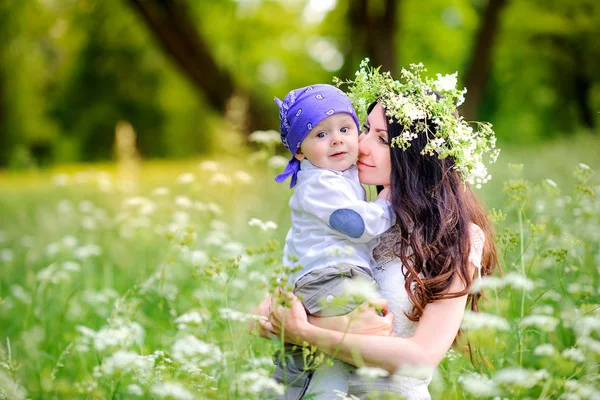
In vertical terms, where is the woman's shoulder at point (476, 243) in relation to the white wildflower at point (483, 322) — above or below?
above

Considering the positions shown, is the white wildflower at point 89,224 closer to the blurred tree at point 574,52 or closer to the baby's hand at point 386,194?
the baby's hand at point 386,194

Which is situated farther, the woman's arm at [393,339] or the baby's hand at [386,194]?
the baby's hand at [386,194]

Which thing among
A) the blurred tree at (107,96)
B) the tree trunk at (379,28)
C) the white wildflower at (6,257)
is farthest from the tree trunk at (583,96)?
the white wildflower at (6,257)

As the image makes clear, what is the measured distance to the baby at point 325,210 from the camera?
8.25 feet

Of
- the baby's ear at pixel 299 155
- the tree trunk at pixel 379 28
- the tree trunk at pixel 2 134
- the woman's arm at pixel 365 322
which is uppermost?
the tree trunk at pixel 379 28

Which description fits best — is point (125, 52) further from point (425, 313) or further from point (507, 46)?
point (425, 313)

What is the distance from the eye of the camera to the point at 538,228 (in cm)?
272

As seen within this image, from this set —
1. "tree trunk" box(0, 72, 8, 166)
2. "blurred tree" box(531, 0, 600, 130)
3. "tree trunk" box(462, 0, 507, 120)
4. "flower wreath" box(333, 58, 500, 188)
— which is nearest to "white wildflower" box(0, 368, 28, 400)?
"flower wreath" box(333, 58, 500, 188)

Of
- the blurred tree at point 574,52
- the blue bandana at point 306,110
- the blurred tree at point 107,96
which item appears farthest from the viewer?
the blurred tree at point 107,96

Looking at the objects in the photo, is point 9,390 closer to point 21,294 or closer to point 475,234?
point 475,234

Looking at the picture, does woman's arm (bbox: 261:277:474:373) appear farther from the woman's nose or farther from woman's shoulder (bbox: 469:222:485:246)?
the woman's nose

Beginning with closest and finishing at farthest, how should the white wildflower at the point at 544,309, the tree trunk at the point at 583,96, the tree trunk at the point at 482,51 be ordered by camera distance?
the white wildflower at the point at 544,309
the tree trunk at the point at 482,51
the tree trunk at the point at 583,96

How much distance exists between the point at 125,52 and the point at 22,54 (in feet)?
14.1

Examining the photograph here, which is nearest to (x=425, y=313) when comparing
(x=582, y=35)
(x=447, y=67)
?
(x=582, y=35)
